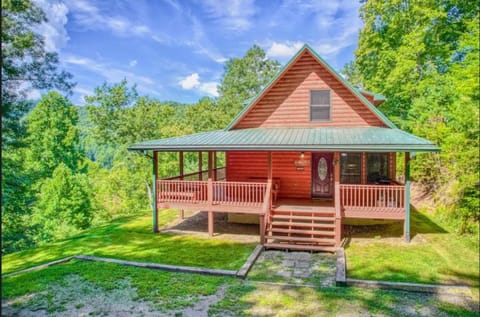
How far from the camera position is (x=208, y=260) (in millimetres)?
8750

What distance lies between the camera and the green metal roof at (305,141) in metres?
9.37

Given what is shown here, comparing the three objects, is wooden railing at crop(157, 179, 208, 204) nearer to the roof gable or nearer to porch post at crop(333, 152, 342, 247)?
the roof gable

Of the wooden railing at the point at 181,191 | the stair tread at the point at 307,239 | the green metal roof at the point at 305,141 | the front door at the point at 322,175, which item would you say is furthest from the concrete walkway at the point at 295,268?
the front door at the point at 322,175

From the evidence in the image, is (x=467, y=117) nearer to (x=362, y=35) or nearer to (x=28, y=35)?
(x=28, y=35)

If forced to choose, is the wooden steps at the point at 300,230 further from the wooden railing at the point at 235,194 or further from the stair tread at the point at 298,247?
the wooden railing at the point at 235,194

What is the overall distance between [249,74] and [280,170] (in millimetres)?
36510

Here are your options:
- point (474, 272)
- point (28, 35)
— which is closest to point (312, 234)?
point (474, 272)

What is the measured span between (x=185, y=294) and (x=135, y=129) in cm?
2346

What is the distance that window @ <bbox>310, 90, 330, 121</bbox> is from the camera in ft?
41.9

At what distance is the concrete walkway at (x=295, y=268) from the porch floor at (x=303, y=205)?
199 centimetres

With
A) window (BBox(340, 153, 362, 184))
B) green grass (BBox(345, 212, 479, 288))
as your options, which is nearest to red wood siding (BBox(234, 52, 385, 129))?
window (BBox(340, 153, 362, 184))

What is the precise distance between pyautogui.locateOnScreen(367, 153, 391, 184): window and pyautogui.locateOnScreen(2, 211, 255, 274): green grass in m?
6.85

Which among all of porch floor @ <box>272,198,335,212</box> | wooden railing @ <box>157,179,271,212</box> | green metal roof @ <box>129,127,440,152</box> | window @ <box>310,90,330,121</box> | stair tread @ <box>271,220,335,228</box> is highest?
window @ <box>310,90,330,121</box>

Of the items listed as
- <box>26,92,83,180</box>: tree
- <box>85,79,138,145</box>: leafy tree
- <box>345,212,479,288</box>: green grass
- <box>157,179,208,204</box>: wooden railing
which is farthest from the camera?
<box>26,92,83,180</box>: tree
